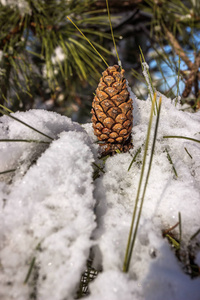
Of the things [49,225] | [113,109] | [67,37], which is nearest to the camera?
[49,225]

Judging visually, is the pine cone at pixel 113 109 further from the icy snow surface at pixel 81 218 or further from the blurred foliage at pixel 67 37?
the blurred foliage at pixel 67 37

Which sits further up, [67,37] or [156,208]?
[67,37]

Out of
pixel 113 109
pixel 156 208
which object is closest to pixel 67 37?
pixel 113 109

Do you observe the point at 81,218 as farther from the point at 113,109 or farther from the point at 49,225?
the point at 113,109

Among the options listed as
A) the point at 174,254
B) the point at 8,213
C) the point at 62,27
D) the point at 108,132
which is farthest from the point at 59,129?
the point at 62,27

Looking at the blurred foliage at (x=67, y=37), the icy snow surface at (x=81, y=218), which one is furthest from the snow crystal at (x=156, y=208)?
the blurred foliage at (x=67, y=37)

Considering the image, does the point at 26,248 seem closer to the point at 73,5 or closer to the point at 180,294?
the point at 180,294
